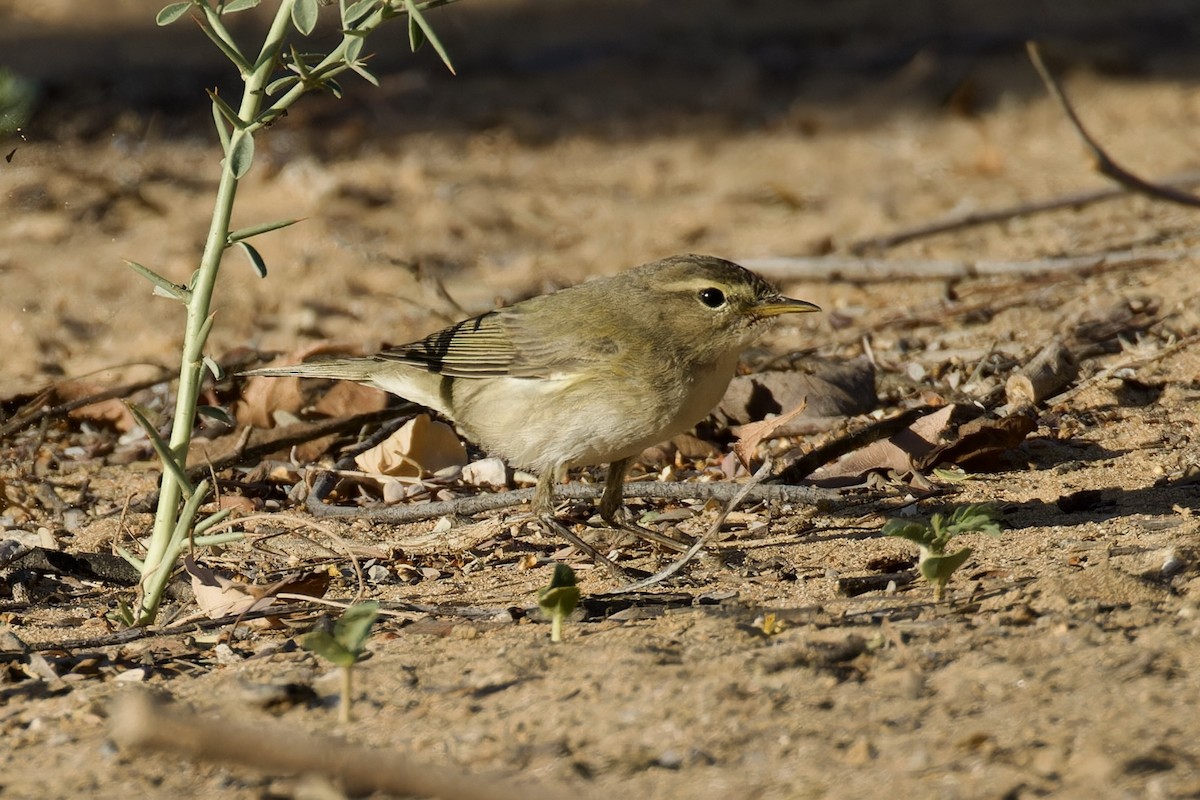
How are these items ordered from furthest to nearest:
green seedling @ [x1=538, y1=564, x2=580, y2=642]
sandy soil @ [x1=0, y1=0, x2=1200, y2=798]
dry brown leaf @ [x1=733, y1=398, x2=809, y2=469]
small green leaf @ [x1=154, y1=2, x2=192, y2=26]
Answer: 1. dry brown leaf @ [x1=733, y1=398, x2=809, y2=469]
2. green seedling @ [x1=538, y1=564, x2=580, y2=642]
3. small green leaf @ [x1=154, y1=2, x2=192, y2=26]
4. sandy soil @ [x1=0, y1=0, x2=1200, y2=798]

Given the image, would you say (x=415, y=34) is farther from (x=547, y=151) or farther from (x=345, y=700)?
(x=547, y=151)

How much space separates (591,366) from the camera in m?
5.53

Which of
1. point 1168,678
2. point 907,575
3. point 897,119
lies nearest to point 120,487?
point 907,575

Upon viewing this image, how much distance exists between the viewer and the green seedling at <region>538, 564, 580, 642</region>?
12.7 ft

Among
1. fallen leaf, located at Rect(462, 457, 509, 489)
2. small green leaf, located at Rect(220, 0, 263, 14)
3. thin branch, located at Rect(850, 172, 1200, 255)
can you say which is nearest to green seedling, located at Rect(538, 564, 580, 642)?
small green leaf, located at Rect(220, 0, 263, 14)

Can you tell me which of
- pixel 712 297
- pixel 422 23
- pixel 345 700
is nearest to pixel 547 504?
pixel 712 297

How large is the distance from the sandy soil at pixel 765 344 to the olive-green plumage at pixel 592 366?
0.41 meters

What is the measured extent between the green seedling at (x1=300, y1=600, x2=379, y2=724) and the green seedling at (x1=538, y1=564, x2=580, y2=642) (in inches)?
22.9

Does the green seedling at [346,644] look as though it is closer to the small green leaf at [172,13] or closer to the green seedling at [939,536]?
the green seedling at [939,536]

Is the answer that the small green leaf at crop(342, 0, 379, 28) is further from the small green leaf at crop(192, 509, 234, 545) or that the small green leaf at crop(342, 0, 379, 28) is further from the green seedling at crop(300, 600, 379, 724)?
the green seedling at crop(300, 600, 379, 724)

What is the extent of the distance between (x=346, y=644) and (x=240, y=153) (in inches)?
52.9

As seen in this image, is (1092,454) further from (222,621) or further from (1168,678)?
(222,621)

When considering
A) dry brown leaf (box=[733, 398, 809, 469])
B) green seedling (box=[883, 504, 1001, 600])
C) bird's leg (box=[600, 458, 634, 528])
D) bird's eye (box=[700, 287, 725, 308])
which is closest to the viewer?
green seedling (box=[883, 504, 1001, 600])

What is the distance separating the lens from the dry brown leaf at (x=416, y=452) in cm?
599
